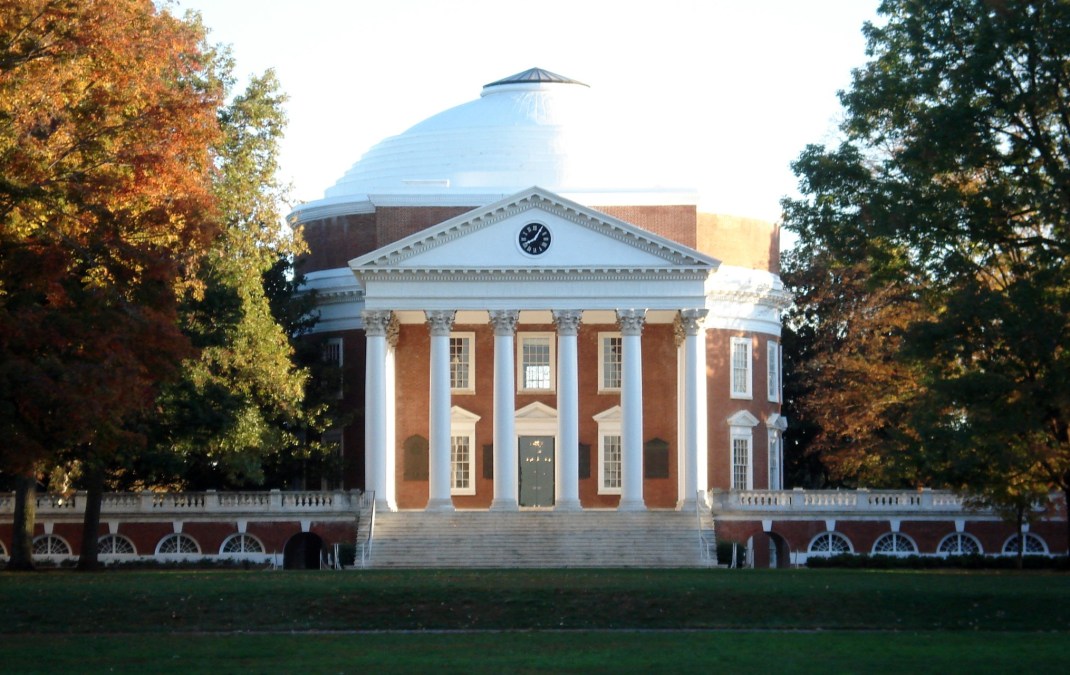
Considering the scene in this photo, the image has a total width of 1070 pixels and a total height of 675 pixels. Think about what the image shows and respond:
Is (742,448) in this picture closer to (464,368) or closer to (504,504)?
(464,368)

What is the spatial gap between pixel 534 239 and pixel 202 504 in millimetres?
13507

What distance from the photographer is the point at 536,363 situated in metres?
63.3

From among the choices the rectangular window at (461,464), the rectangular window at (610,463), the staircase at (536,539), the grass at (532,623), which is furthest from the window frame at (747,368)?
the grass at (532,623)

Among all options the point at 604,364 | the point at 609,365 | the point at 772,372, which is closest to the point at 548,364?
the point at 604,364

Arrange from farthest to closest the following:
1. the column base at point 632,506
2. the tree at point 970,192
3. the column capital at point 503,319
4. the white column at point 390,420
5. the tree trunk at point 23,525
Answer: the column capital at point 503,319 < the white column at point 390,420 < the column base at point 632,506 < the tree trunk at point 23,525 < the tree at point 970,192

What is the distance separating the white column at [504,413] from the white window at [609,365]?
5169 mm

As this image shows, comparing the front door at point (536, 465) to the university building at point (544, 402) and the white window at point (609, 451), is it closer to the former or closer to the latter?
the university building at point (544, 402)

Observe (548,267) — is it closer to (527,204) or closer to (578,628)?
(527,204)

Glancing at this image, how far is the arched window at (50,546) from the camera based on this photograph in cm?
5591

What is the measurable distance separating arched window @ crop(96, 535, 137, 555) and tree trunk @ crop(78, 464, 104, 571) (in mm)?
3875

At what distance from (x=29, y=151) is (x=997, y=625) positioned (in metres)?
19.9

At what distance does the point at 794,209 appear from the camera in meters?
41.0

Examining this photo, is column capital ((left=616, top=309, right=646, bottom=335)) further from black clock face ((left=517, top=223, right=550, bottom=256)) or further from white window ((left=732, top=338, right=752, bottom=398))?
white window ((left=732, top=338, right=752, bottom=398))

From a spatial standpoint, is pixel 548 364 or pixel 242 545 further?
pixel 548 364
